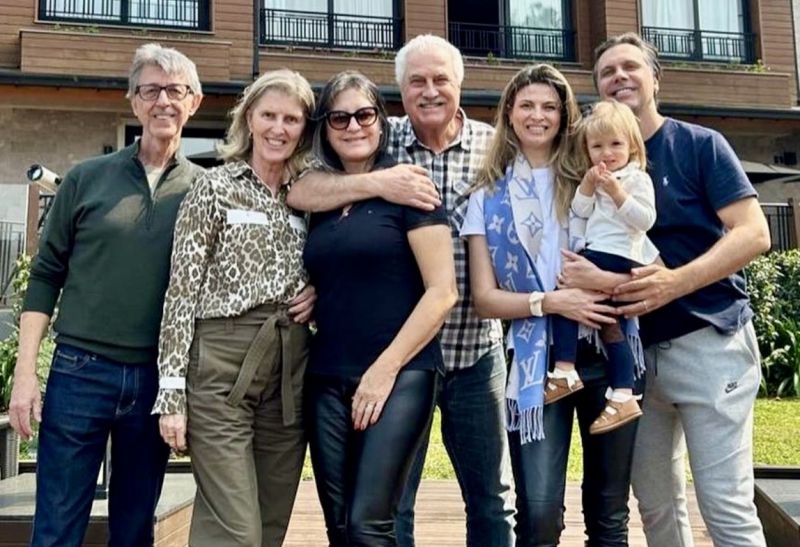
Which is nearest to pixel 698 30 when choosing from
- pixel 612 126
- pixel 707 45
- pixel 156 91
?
pixel 707 45

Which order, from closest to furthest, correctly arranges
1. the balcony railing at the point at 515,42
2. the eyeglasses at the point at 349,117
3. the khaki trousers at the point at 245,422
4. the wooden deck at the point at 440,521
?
the khaki trousers at the point at 245,422 < the eyeglasses at the point at 349,117 < the wooden deck at the point at 440,521 < the balcony railing at the point at 515,42

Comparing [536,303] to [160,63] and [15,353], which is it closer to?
[160,63]

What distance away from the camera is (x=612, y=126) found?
8.45ft

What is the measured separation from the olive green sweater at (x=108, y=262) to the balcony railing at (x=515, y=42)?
14.0 m

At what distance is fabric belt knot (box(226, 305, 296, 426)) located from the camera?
257cm

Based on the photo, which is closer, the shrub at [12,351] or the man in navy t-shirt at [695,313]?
the man in navy t-shirt at [695,313]

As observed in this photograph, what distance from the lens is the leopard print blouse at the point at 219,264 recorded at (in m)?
2.55

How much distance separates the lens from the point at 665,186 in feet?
9.13

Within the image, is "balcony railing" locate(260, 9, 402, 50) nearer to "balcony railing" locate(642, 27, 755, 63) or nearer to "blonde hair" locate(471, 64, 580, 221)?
"balcony railing" locate(642, 27, 755, 63)

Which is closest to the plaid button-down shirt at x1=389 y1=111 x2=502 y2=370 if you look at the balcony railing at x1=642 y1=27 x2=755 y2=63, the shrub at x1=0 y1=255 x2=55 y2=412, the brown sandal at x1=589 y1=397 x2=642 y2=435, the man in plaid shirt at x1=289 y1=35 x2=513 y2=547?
the man in plaid shirt at x1=289 y1=35 x2=513 y2=547

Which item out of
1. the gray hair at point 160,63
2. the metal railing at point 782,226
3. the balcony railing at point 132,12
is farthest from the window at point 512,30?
the gray hair at point 160,63

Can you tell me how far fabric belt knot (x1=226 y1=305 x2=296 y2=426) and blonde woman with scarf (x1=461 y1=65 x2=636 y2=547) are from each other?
2.37 ft

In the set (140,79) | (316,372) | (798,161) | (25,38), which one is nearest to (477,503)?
(316,372)

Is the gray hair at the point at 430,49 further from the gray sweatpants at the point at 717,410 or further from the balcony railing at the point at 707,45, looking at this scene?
the balcony railing at the point at 707,45
